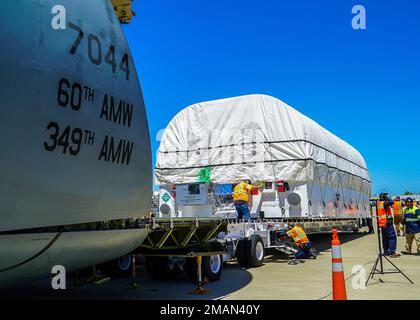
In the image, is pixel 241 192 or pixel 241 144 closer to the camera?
pixel 241 192

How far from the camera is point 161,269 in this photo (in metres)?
9.18

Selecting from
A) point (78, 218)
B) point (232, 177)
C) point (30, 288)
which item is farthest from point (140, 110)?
point (232, 177)

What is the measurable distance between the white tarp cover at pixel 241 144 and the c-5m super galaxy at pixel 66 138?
25.7 feet

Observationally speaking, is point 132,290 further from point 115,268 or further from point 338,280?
point 338,280

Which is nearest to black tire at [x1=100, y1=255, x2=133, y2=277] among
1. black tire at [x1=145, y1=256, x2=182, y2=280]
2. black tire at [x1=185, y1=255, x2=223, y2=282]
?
black tire at [x1=145, y1=256, x2=182, y2=280]

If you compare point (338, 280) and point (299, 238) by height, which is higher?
point (299, 238)

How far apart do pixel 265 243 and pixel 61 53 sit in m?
8.59

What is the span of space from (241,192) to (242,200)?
0.74 feet

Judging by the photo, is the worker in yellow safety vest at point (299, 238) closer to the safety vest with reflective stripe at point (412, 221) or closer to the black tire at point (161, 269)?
the safety vest with reflective stripe at point (412, 221)

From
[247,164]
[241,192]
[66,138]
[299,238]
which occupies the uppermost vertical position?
[247,164]

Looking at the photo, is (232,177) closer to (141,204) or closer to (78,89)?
(141,204)

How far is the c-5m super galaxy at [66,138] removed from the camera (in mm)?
4035

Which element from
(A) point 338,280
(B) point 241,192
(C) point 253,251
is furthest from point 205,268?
(B) point 241,192

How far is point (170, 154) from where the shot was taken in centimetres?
1454
